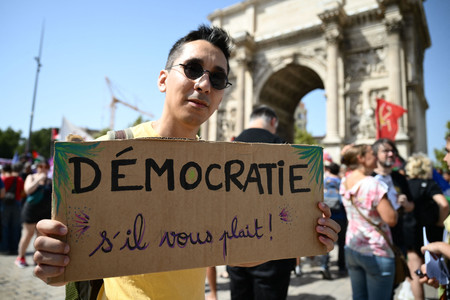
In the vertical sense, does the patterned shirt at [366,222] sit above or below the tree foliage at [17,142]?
below

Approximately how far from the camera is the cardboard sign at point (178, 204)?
1035 millimetres

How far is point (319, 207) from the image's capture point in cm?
139

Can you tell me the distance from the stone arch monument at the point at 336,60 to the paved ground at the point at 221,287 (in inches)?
410

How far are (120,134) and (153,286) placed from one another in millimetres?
718

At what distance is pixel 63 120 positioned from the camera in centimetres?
962

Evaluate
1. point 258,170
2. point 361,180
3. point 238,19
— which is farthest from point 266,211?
point 238,19

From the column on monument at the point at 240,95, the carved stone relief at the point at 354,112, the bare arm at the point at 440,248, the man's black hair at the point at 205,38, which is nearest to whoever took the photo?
the man's black hair at the point at 205,38

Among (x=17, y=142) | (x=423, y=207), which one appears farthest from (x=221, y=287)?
(x=17, y=142)

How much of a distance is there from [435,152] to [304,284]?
34.8m

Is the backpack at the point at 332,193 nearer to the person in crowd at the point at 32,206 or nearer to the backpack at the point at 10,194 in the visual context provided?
the person in crowd at the point at 32,206

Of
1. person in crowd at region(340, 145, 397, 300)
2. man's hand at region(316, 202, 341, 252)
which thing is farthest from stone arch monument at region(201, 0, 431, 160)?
man's hand at region(316, 202, 341, 252)

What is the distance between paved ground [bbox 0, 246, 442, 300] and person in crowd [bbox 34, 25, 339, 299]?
3.83 meters

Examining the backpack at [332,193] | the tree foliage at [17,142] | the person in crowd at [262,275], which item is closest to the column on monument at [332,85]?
the backpack at [332,193]

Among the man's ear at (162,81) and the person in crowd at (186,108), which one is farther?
the man's ear at (162,81)
